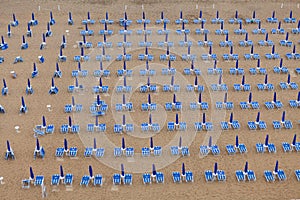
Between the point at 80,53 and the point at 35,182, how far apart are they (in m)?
16.1

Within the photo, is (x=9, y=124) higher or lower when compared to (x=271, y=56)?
lower

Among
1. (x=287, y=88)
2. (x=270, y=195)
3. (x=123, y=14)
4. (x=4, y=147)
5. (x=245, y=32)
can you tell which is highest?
(x=123, y=14)

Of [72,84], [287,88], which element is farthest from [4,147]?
[287,88]

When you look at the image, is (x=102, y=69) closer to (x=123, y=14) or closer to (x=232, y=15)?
(x=123, y=14)

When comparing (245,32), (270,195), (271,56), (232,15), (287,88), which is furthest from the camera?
(232,15)

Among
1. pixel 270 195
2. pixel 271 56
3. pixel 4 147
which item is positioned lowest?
pixel 270 195

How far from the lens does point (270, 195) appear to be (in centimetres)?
2600

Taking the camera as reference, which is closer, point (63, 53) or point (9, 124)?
point (9, 124)

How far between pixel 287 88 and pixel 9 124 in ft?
65.3

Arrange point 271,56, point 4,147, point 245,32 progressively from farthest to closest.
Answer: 1. point 245,32
2. point 271,56
3. point 4,147

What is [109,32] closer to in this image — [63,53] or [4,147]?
[63,53]

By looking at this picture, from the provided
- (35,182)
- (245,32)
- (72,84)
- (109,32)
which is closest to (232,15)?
(245,32)

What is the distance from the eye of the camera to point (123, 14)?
48.1m

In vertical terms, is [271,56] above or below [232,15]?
below
